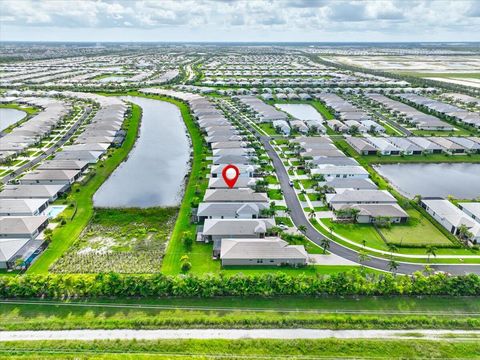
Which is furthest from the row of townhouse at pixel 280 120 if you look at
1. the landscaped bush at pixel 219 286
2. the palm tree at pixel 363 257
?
the landscaped bush at pixel 219 286

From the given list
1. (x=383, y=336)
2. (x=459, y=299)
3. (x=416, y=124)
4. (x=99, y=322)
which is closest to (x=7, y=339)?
(x=99, y=322)

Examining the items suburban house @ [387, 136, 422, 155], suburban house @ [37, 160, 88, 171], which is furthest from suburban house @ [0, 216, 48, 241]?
suburban house @ [387, 136, 422, 155]

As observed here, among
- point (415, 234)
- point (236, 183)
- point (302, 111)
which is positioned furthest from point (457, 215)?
point (302, 111)

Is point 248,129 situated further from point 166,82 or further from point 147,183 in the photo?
point 166,82

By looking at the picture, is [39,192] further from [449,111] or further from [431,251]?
[449,111]

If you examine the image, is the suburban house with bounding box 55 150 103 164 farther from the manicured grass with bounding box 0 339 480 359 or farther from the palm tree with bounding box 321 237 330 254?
the palm tree with bounding box 321 237 330 254

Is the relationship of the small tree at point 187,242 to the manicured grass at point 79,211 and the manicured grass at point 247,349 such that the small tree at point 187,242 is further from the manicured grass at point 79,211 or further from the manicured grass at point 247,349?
the manicured grass at point 79,211
